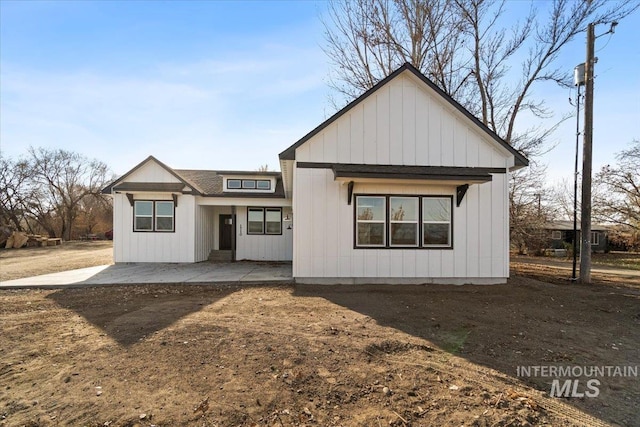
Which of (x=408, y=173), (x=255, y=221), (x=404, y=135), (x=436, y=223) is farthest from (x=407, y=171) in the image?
(x=255, y=221)

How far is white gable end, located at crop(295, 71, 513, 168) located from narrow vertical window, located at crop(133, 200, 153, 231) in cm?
789

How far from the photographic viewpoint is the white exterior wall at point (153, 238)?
13125 mm

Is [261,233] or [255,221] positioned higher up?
[255,221]

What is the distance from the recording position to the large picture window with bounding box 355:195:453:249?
8.94 m

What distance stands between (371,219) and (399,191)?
1089 mm

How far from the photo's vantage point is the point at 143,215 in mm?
13258

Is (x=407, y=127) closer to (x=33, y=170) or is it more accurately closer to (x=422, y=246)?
(x=422, y=246)

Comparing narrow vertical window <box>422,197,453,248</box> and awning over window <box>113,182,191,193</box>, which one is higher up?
awning over window <box>113,182,191,193</box>

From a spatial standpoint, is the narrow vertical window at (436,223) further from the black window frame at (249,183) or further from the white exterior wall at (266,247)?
the black window frame at (249,183)

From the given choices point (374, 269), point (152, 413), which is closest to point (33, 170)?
point (374, 269)

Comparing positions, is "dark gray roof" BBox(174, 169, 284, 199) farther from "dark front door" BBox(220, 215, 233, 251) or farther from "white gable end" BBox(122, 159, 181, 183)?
"dark front door" BBox(220, 215, 233, 251)

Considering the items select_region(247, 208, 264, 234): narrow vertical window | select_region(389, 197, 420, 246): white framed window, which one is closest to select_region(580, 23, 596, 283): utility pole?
select_region(389, 197, 420, 246): white framed window

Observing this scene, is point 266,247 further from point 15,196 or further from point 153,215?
point 15,196

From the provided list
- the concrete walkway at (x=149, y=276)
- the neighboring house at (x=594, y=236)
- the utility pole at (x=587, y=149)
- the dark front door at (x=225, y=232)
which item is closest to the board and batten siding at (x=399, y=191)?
the concrete walkway at (x=149, y=276)
